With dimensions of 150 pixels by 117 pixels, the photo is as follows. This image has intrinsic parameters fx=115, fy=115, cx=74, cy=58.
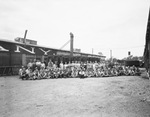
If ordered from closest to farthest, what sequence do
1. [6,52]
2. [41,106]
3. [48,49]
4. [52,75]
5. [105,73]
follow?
[41,106] → [52,75] → [105,73] → [6,52] → [48,49]

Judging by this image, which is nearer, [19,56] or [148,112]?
[148,112]

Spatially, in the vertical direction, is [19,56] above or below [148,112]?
above

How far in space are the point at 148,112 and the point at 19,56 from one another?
677 inches

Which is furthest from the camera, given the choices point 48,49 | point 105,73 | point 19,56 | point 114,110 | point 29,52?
point 48,49

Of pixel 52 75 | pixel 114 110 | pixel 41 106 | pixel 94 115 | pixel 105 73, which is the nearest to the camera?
pixel 94 115

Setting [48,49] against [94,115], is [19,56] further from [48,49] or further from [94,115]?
[94,115]

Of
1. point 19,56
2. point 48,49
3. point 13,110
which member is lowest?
point 13,110

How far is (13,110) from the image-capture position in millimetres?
3830

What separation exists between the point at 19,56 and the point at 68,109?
50.9 ft

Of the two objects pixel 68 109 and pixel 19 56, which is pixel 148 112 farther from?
pixel 19 56

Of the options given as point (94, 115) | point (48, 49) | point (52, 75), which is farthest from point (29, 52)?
point (94, 115)

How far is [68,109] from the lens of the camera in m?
3.88

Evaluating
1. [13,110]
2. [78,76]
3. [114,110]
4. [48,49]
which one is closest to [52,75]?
[78,76]

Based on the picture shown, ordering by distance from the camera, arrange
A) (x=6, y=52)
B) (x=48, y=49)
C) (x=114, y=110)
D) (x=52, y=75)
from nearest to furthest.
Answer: (x=114, y=110) < (x=52, y=75) < (x=6, y=52) < (x=48, y=49)
